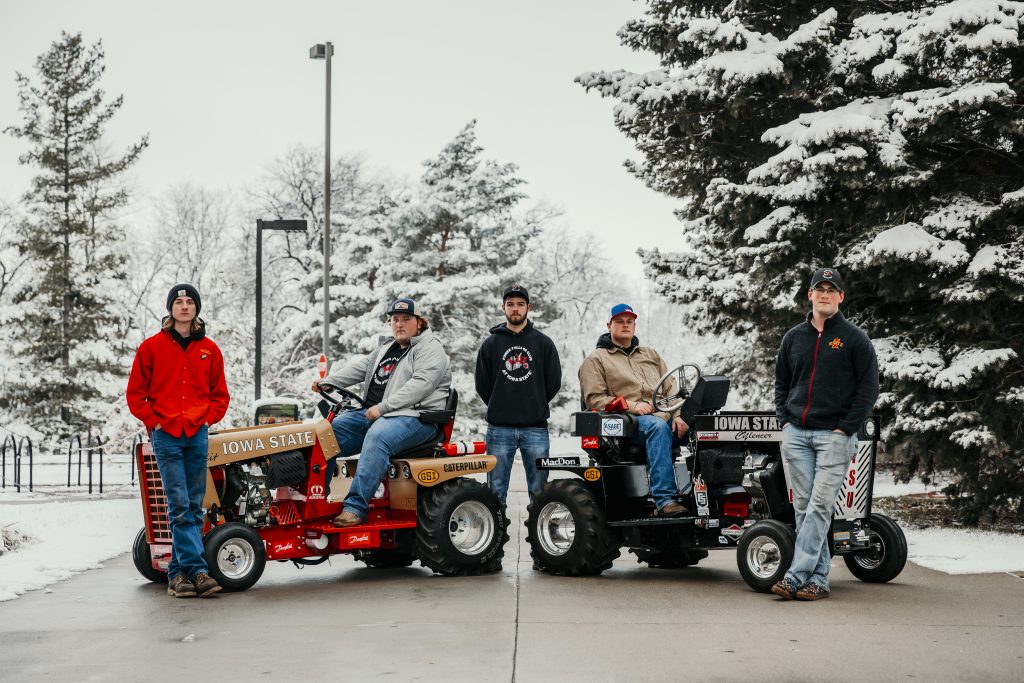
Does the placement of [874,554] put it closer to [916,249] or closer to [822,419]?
[822,419]

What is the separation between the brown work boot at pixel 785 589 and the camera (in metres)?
8.30

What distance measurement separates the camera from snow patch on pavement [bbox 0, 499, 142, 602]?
9750 millimetres

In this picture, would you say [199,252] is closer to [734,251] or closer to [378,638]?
[734,251]

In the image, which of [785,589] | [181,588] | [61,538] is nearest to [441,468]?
[181,588]

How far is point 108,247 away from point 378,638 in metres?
31.6

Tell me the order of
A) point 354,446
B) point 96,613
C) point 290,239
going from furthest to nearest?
point 290,239, point 354,446, point 96,613

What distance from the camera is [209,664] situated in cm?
645

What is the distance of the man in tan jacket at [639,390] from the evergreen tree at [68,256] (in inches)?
1078

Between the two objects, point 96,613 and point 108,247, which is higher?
point 108,247

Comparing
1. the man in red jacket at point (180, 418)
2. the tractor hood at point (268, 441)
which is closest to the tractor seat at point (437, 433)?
the tractor hood at point (268, 441)

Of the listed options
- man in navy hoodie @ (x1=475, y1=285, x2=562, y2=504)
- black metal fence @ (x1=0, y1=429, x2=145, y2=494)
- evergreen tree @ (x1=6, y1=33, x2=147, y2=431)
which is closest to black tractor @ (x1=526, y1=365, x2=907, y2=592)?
man in navy hoodie @ (x1=475, y1=285, x2=562, y2=504)

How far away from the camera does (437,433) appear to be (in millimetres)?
10172

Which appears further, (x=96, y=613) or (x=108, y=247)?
(x=108, y=247)

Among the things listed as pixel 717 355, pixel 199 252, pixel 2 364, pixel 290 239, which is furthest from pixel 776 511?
pixel 199 252
